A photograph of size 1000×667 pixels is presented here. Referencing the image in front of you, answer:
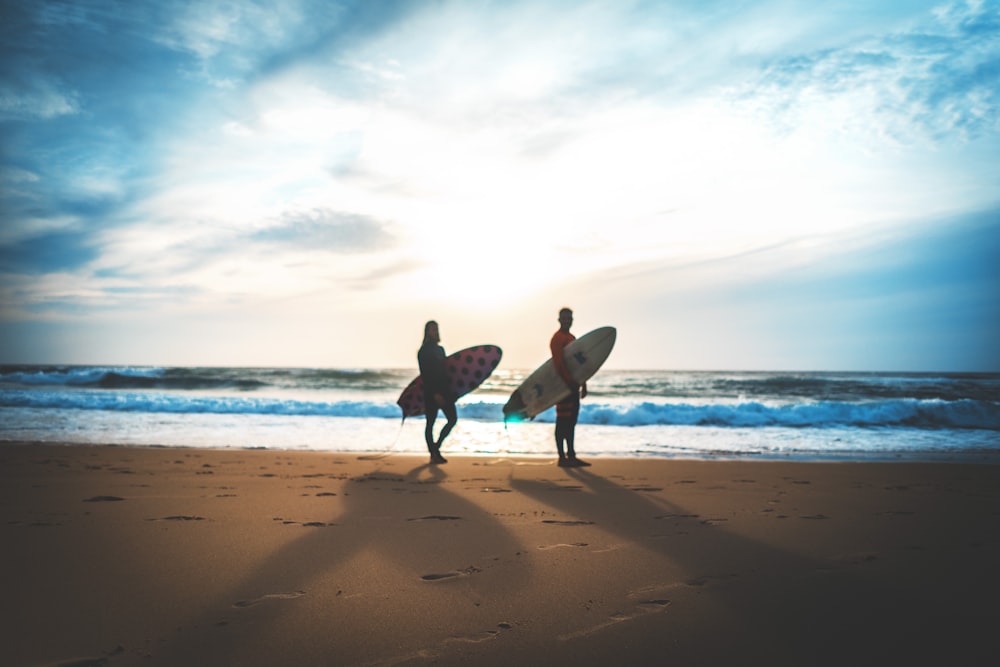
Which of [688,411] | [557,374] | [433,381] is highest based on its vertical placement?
[557,374]

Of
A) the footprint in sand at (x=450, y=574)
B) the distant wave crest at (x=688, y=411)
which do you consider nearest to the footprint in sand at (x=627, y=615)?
the footprint in sand at (x=450, y=574)

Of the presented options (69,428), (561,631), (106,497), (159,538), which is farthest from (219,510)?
(69,428)

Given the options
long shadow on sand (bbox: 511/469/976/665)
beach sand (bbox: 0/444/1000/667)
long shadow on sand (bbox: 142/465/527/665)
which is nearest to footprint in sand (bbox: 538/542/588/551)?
beach sand (bbox: 0/444/1000/667)

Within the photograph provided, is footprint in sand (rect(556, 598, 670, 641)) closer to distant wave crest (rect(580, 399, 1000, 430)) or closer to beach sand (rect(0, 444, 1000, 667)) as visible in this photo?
beach sand (rect(0, 444, 1000, 667))

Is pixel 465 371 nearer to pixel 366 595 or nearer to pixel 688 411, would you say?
pixel 366 595

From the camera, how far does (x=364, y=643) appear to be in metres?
2.05

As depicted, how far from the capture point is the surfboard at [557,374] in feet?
24.3

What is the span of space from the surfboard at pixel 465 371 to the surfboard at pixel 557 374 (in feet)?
2.00

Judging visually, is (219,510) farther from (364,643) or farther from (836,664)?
(836,664)

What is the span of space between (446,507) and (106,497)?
2821mm

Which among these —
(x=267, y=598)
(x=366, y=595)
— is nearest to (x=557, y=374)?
(x=366, y=595)

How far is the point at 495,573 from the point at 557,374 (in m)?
4.88

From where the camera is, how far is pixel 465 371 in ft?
26.9

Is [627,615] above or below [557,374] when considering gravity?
below
